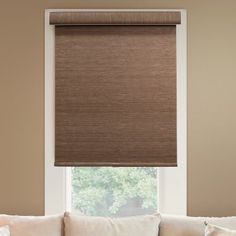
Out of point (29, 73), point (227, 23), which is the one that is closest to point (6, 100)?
point (29, 73)

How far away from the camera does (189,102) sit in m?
3.63

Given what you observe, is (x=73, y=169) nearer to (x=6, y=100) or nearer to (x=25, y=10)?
(x=6, y=100)

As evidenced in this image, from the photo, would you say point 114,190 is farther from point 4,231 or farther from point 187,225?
point 4,231

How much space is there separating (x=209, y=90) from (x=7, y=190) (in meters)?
1.65

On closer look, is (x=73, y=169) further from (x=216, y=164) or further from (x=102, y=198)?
(x=216, y=164)

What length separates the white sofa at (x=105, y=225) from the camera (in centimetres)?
311

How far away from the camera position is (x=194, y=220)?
318 centimetres

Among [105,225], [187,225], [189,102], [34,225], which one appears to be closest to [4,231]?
[34,225]

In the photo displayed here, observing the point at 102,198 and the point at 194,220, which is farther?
the point at 102,198

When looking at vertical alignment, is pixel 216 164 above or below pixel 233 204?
above

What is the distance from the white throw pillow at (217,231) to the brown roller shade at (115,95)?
2.33ft

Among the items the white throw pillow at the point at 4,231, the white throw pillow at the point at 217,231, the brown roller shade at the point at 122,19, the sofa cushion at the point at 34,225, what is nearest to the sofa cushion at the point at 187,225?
the white throw pillow at the point at 217,231

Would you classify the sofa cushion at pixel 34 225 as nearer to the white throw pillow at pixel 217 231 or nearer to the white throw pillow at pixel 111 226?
the white throw pillow at pixel 111 226

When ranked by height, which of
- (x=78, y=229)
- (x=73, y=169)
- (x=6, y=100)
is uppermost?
(x=6, y=100)
